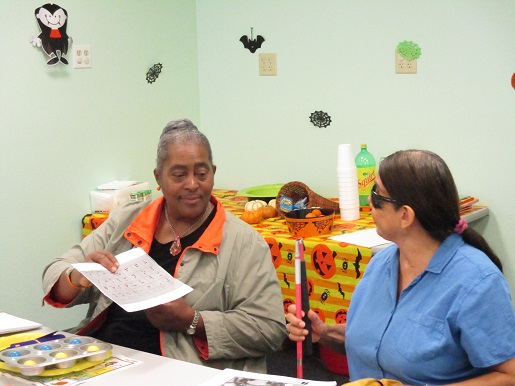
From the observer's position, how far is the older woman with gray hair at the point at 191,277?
2088 mm

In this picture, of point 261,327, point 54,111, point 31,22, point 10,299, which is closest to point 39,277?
point 10,299

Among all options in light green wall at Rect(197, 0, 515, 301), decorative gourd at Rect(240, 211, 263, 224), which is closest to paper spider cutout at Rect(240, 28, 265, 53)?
light green wall at Rect(197, 0, 515, 301)

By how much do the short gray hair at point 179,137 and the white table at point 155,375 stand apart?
69 cm

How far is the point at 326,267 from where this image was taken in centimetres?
308

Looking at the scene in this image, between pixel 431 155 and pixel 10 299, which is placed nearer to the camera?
pixel 431 155

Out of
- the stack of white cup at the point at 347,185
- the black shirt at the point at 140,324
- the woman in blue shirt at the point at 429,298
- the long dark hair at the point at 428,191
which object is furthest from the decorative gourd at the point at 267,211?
the long dark hair at the point at 428,191

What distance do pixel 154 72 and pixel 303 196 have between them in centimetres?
123

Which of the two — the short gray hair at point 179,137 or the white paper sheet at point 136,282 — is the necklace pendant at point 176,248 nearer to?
the white paper sheet at point 136,282

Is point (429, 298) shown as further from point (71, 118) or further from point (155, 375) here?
point (71, 118)

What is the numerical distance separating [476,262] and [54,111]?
8.28 ft

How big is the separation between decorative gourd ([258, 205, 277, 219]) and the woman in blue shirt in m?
1.74

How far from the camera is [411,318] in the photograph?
169cm

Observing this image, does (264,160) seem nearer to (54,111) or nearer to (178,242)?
(54,111)

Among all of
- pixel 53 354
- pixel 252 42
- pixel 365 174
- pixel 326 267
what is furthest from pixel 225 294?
pixel 252 42
